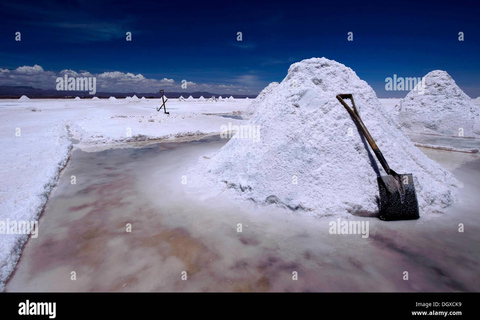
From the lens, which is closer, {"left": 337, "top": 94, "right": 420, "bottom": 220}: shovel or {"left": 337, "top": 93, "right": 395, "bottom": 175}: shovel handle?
{"left": 337, "top": 94, "right": 420, "bottom": 220}: shovel

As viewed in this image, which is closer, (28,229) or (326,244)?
(326,244)

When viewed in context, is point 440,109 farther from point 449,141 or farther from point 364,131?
point 364,131

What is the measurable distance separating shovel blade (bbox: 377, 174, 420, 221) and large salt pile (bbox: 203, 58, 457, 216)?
155 millimetres

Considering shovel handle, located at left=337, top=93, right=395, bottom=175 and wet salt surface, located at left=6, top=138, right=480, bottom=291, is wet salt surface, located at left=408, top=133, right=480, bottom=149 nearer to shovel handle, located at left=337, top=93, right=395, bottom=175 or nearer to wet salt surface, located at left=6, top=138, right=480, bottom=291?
wet salt surface, located at left=6, top=138, right=480, bottom=291

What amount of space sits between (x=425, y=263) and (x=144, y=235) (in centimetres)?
329

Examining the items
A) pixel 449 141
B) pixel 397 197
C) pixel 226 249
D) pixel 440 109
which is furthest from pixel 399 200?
pixel 440 109

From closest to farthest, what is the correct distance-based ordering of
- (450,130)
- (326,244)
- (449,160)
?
1. (326,244)
2. (449,160)
3. (450,130)

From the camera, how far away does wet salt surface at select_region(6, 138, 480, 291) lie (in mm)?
2316

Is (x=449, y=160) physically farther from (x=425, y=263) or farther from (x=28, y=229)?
(x=28, y=229)

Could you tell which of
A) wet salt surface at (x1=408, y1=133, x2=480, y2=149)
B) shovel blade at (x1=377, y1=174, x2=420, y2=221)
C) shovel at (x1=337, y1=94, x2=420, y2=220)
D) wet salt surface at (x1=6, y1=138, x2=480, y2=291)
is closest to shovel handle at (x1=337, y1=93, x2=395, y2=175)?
shovel at (x1=337, y1=94, x2=420, y2=220)

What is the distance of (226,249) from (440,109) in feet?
42.8

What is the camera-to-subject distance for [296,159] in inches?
159
